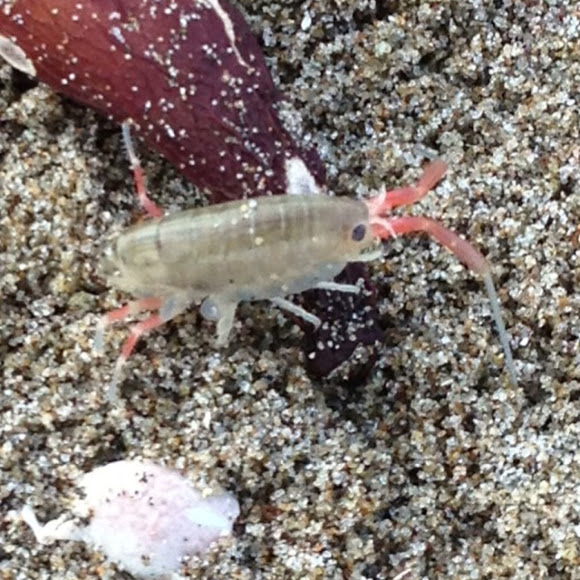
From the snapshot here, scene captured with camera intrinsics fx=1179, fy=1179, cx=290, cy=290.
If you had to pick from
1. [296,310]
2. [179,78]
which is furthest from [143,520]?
[179,78]

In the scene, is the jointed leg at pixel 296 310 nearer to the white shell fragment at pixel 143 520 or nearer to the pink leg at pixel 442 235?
the pink leg at pixel 442 235

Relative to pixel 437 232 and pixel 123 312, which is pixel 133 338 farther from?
pixel 437 232

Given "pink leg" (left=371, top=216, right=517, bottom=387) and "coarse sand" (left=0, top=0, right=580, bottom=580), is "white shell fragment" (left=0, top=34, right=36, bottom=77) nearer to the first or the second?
"coarse sand" (left=0, top=0, right=580, bottom=580)

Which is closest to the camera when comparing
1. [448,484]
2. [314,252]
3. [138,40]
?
[314,252]

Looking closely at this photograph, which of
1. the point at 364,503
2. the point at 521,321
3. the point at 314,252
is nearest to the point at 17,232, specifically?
the point at 314,252

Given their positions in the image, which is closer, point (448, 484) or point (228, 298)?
point (228, 298)

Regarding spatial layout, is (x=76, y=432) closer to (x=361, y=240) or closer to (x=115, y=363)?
(x=115, y=363)

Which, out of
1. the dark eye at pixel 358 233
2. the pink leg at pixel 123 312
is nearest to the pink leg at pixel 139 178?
the pink leg at pixel 123 312
